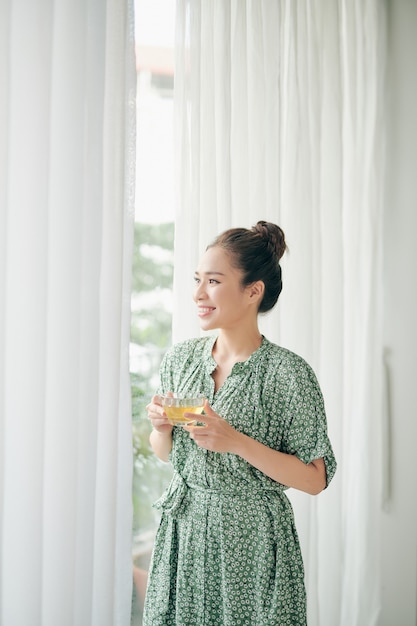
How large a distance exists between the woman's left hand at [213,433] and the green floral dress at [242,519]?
0.37 feet

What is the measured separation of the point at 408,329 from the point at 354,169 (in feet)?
2.22

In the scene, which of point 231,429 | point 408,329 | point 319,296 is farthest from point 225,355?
point 408,329

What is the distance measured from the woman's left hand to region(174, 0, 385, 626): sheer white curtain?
589 mm

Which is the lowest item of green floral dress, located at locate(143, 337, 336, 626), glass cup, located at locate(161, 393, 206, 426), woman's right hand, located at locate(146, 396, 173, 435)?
green floral dress, located at locate(143, 337, 336, 626)

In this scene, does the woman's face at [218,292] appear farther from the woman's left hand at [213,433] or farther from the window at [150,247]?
the window at [150,247]

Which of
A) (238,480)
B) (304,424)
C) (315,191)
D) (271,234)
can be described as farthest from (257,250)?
(315,191)

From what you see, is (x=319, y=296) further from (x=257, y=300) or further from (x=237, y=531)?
(x=237, y=531)

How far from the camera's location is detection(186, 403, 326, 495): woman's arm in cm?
158

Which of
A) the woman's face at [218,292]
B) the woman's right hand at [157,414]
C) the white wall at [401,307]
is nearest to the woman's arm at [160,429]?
the woman's right hand at [157,414]

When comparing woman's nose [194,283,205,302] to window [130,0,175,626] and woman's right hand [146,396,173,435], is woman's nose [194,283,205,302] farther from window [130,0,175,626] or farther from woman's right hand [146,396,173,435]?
window [130,0,175,626]

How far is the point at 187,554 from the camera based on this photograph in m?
1.71

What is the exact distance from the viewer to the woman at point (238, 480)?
1.69 meters

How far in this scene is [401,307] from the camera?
2965mm

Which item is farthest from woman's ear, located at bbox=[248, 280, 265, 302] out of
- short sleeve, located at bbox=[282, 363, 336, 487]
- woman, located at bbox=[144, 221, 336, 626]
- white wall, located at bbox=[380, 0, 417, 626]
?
white wall, located at bbox=[380, 0, 417, 626]
